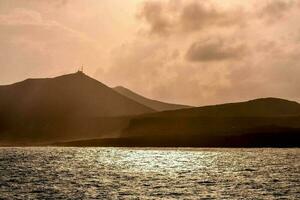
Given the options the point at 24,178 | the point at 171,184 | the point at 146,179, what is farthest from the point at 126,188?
the point at 24,178

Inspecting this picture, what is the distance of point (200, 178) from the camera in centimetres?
10944

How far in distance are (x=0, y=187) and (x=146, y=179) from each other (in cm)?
2875

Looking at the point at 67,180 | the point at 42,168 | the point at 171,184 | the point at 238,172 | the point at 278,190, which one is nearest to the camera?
the point at 278,190

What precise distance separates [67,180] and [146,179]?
1486 cm

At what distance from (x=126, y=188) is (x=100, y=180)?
15.7 m

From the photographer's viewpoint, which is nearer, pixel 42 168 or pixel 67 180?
pixel 67 180

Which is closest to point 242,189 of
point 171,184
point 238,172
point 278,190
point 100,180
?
point 278,190

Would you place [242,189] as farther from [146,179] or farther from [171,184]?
[146,179]

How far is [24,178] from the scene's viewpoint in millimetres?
107500

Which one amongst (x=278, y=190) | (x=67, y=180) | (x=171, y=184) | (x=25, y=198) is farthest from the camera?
(x=67, y=180)

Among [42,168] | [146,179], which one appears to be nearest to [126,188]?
[146,179]

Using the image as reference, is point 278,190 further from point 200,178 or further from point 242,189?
point 200,178

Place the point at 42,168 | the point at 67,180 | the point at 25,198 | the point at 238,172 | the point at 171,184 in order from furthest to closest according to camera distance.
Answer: the point at 42,168
the point at 238,172
the point at 67,180
the point at 171,184
the point at 25,198

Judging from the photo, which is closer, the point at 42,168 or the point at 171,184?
the point at 171,184
